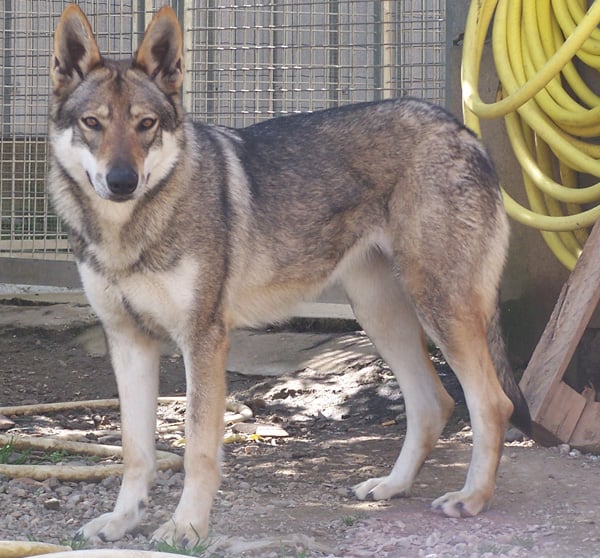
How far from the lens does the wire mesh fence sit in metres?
7.99

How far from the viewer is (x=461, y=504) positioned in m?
4.39

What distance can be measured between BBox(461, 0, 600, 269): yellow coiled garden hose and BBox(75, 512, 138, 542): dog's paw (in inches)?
107

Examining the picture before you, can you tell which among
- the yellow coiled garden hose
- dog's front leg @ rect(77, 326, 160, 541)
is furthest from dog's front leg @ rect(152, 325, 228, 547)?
the yellow coiled garden hose

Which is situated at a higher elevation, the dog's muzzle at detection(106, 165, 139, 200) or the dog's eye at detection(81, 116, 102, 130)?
the dog's eye at detection(81, 116, 102, 130)

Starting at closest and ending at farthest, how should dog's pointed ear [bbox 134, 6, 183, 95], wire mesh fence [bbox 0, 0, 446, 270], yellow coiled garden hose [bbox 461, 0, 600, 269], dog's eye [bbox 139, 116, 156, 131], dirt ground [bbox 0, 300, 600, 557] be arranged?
dirt ground [bbox 0, 300, 600, 557] → dog's eye [bbox 139, 116, 156, 131] → dog's pointed ear [bbox 134, 6, 183, 95] → yellow coiled garden hose [bbox 461, 0, 600, 269] → wire mesh fence [bbox 0, 0, 446, 270]

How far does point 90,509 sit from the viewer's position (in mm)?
4496

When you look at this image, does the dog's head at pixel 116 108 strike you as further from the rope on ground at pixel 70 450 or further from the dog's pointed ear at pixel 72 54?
the rope on ground at pixel 70 450

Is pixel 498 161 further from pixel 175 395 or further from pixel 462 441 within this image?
pixel 175 395

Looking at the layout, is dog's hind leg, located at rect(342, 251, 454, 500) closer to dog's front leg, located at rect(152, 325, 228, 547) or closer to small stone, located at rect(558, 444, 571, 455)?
small stone, located at rect(558, 444, 571, 455)

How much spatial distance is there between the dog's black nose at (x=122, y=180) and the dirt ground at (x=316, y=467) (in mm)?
1373

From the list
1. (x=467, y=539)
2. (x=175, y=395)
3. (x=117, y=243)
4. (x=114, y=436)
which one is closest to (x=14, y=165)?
(x=175, y=395)

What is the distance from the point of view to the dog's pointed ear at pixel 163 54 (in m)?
4.29

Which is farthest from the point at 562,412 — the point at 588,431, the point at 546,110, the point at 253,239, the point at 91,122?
the point at 91,122

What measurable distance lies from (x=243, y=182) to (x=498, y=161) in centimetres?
238
